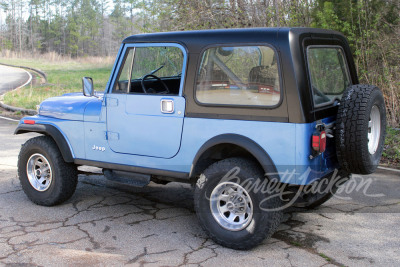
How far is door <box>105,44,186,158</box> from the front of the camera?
14.5 feet

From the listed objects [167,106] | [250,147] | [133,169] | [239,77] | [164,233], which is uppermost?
[239,77]

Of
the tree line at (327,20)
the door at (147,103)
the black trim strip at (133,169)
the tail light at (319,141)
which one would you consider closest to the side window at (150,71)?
the door at (147,103)

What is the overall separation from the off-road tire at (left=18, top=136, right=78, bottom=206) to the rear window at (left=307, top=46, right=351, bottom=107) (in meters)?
2.80

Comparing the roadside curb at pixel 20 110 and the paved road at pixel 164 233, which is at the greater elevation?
the roadside curb at pixel 20 110

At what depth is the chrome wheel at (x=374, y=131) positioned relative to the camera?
4496mm

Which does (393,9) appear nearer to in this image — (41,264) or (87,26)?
(41,264)

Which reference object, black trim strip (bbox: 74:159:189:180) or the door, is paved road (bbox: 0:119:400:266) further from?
the door

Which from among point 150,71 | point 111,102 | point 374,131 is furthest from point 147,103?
point 374,131

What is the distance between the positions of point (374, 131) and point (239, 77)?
1.49m

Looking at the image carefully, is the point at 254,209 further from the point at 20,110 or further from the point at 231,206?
the point at 20,110

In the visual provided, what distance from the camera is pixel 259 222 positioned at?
399 cm

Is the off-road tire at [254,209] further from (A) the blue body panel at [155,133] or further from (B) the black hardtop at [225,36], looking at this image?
(B) the black hardtop at [225,36]

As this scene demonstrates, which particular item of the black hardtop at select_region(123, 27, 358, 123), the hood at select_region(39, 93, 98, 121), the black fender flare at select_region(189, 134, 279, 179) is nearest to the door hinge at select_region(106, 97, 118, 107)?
the hood at select_region(39, 93, 98, 121)

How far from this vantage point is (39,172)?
17.6 ft
